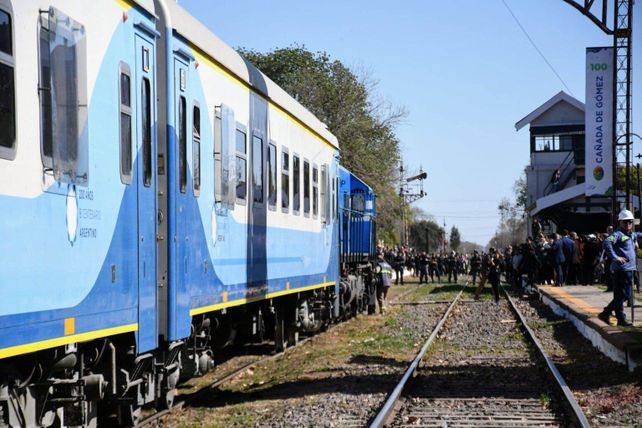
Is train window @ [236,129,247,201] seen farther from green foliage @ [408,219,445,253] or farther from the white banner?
green foliage @ [408,219,445,253]

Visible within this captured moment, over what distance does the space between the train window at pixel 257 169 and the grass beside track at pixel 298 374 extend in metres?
2.34

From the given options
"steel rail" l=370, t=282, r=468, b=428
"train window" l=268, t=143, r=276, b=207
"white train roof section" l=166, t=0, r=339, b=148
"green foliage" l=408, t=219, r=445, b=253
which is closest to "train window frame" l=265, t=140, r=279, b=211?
"train window" l=268, t=143, r=276, b=207

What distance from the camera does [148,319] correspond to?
8.54 m

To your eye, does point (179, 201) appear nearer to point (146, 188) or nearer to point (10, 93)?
point (146, 188)

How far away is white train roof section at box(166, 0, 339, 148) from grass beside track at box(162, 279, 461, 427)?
3.62 metres

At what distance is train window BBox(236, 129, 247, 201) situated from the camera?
11.6 m

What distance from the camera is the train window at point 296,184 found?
1516cm

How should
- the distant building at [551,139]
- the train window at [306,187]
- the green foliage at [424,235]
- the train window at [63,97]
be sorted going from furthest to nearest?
the green foliage at [424,235] → the distant building at [551,139] → the train window at [306,187] → the train window at [63,97]

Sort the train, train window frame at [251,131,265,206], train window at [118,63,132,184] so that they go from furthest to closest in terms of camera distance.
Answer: train window frame at [251,131,265,206] → train window at [118,63,132,184] → the train

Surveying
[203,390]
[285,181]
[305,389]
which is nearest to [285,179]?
[285,181]

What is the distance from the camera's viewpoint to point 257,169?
500 inches

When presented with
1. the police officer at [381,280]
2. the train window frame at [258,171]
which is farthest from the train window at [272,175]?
the police officer at [381,280]

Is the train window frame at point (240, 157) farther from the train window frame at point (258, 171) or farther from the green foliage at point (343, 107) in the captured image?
the green foliage at point (343, 107)

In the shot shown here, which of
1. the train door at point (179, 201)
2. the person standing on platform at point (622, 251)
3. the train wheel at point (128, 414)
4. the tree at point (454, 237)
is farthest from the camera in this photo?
the tree at point (454, 237)
